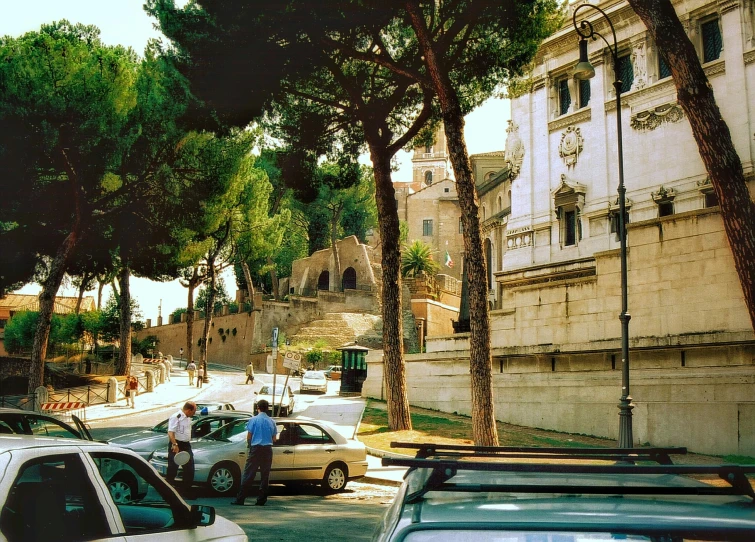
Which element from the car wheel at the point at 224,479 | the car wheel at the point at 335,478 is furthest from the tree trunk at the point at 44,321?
the car wheel at the point at 335,478

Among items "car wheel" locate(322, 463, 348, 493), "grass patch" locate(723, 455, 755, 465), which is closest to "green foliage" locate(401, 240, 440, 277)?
"grass patch" locate(723, 455, 755, 465)

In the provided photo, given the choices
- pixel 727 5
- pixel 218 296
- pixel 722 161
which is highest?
pixel 727 5

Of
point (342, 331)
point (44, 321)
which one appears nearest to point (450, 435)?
point (44, 321)

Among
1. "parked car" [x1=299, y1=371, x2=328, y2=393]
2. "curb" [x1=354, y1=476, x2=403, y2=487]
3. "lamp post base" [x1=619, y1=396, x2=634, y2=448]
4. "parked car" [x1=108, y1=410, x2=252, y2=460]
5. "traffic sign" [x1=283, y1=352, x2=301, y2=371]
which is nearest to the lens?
"parked car" [x1=108, y1=410, x2=252, y2=460]

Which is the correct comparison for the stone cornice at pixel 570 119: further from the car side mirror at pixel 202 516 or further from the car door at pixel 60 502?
the car door at pixel 60 502

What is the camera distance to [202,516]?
184 inches

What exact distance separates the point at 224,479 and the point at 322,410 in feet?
53.7

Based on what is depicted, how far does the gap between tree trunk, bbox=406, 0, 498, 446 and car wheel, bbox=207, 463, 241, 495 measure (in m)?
5.07

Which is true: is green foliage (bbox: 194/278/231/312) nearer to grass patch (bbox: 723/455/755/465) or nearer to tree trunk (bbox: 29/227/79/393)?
tree trunk (bbox: 29/227/79/393)

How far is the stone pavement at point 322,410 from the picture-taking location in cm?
1625

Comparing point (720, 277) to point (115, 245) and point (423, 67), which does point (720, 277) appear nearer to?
point (423, 67)

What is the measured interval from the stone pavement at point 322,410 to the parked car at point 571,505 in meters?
12.6

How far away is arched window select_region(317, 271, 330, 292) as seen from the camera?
7797 cm

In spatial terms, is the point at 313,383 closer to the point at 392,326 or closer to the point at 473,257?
the point at 392,326
